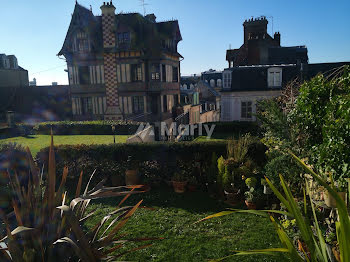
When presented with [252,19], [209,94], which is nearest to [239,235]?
[252,19]

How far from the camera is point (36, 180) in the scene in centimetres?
249

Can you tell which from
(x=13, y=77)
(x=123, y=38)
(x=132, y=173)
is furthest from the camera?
(x=13, y=77)

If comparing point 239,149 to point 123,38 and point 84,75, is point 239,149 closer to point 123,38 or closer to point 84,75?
point 123,38

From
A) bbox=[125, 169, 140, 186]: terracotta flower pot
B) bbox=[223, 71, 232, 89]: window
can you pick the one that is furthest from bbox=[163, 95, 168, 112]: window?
bbox=[125, 169, 140, 186]: terracotta flower pot

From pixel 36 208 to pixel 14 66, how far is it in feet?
113

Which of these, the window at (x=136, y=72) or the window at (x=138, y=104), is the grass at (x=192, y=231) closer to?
the window at (x=138, y=104)

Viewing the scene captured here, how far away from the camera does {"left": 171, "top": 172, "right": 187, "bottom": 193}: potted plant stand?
7.89 meters

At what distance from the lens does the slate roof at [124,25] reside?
22.2m

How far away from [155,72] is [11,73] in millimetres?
18605

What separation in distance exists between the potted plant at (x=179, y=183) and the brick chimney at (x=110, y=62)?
51.9 feet

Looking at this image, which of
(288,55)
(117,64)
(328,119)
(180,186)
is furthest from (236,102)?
(328,119)

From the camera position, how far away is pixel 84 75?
23344mm

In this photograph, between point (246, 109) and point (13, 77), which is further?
point (13, 77)

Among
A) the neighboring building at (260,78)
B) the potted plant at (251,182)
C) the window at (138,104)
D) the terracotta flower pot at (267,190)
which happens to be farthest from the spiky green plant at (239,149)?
the window at (138,104)
